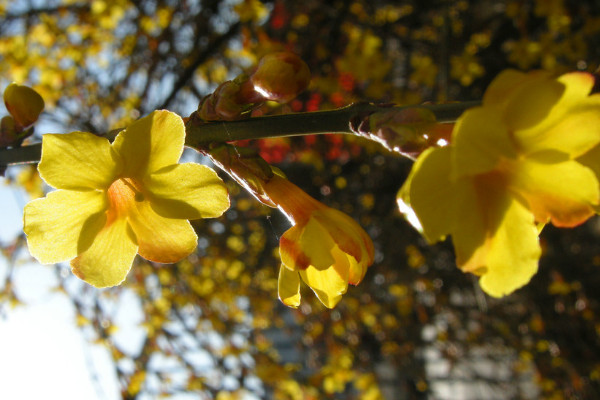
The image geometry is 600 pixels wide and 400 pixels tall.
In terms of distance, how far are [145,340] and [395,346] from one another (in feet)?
8.04

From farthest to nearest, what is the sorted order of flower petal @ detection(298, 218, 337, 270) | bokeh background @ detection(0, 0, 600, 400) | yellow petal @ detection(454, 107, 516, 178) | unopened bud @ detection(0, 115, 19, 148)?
bokeh background @ detection(0, 0, 600, 400), unopened bud @ detection(0, 115, 19, 148), flower petal @ detection(298, 218, 337, 270), yellow petal @ detection(454, 107, 516, 178)

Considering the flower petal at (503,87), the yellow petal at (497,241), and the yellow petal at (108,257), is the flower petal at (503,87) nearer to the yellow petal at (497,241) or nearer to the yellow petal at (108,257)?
the yellow petal at (497,241)

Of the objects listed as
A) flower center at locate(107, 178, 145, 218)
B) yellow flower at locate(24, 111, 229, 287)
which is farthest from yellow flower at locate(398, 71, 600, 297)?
flower center at locate(107, 178, 145, 218)

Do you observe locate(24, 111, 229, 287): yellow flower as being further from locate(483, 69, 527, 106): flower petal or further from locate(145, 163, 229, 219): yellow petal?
locate(483, 69, 527, 106): flower petal

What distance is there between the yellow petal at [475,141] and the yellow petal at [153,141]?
50 centimetres

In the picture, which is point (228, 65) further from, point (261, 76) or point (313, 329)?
point (261, 76)

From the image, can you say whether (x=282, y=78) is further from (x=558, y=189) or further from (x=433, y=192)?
(x=558, y=189)

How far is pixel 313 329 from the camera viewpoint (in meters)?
5.04

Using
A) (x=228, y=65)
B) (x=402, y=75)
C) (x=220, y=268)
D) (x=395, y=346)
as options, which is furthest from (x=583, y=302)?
(x=228, y=65)

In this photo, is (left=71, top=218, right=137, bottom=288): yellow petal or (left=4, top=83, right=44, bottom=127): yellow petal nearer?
(left=71, top=218, right=137, bottom=288): yellow petal

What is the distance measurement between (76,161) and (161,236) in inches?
8.6

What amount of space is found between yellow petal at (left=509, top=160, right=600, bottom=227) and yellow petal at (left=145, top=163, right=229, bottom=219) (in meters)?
0.53

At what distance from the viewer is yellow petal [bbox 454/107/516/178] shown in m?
0.69

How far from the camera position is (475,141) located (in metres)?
0.69
